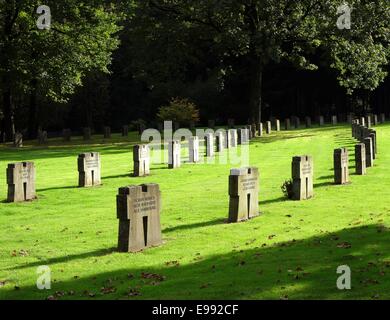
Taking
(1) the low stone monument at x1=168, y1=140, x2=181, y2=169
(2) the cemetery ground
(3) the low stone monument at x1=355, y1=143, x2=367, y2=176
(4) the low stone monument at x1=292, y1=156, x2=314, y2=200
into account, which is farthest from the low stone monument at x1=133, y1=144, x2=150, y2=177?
(4) the low stone monument at x1=292, y1=156, x2=314, y2=200

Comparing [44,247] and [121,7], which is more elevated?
[121,7]

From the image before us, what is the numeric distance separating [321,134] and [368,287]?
122 ft

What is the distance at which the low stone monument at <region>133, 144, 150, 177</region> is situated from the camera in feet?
83.4

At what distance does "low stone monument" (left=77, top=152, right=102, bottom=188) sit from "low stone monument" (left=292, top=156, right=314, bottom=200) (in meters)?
8.04

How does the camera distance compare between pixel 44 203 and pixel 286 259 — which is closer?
pixel 286 259

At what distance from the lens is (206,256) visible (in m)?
12.4

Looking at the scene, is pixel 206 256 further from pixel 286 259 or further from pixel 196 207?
pixel 196 207

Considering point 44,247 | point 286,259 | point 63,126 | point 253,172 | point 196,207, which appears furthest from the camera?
point 63,126

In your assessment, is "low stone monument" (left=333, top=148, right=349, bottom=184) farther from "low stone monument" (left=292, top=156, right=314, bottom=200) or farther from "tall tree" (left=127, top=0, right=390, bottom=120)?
"tall tree" (left=127, top=0, right=390, bottom=120)

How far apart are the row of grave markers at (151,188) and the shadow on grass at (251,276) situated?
0.51 meters

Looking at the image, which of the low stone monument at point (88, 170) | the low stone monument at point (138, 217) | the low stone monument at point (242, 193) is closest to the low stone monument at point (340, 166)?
the low stone monument at point (242, 193)

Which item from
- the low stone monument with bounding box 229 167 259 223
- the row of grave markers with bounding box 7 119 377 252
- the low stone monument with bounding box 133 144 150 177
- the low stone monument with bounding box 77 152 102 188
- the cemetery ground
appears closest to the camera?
the cemetery ground
